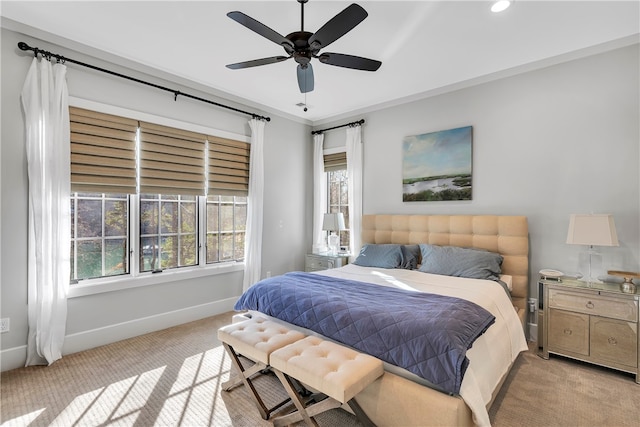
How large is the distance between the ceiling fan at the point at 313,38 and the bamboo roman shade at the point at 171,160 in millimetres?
1602

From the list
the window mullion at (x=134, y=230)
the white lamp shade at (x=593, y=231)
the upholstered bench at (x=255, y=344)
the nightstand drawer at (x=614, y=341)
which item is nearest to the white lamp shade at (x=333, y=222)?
the upholstered bench at (x=255, y=344)

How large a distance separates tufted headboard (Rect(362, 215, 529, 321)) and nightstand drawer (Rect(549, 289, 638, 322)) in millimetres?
384

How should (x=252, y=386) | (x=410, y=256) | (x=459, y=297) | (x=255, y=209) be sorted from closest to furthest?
(x=252, y=386) < (x=459, y=297) < (x=410, y=256) < (x=255, y=209)

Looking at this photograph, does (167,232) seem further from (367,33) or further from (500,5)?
(500,5)

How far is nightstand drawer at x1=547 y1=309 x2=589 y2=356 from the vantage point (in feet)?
8.83

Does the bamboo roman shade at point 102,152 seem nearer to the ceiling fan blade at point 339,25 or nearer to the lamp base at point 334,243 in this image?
the ceiling fan blade at point 339,25

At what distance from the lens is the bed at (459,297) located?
1683 mm

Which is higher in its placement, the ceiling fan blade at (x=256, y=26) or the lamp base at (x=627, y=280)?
the ceiling fan blade at (x=256, y=26)

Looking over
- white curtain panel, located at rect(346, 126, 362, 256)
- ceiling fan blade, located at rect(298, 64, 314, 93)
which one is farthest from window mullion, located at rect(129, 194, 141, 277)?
white curtain panel, located at rect(346, 126, 362, 256)

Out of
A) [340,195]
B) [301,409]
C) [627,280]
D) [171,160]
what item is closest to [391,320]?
[301,409]

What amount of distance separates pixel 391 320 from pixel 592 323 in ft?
6.71

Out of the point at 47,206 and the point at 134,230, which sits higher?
the point at 47,206

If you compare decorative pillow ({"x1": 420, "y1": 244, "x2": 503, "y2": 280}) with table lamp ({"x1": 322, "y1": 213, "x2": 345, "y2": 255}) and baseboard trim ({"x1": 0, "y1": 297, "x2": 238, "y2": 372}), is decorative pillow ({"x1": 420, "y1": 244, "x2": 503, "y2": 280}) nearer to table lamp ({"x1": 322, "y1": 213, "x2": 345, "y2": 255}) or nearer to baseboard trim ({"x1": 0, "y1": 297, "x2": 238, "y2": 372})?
table lamp ({"x1": 322, "y1": 213, "x2": 345, "y2": 255})

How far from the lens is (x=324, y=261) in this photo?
15.0 feet
